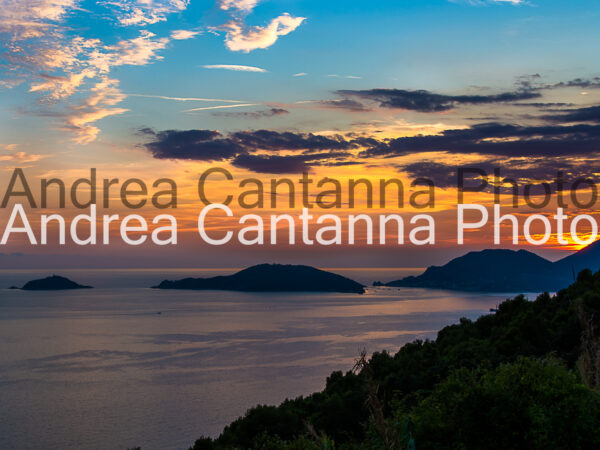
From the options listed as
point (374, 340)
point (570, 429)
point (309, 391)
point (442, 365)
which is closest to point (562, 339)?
point (442, 365)

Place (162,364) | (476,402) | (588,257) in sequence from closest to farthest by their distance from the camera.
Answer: (476,402), (162,364), (588,257)

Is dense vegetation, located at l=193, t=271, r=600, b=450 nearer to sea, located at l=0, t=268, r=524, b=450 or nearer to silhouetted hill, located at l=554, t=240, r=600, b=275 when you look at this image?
sea, located at l=0, t=268, r=524, b=450

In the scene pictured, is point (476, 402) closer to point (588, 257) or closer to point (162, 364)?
point (162, 364)

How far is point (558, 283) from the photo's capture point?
19025 centimetres

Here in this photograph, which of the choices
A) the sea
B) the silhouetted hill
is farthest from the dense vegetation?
the silhouetted hill

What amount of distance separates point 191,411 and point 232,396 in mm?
5165

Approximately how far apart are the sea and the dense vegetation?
2.74 metres

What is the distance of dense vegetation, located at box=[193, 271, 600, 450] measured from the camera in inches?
341

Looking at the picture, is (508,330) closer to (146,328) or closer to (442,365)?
(442,365)

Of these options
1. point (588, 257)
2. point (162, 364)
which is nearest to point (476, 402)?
point (162, 364)

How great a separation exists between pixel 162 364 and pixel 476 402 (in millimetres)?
56002

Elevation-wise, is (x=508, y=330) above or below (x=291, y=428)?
above

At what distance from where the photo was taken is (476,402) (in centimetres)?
925

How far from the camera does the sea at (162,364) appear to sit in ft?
121
